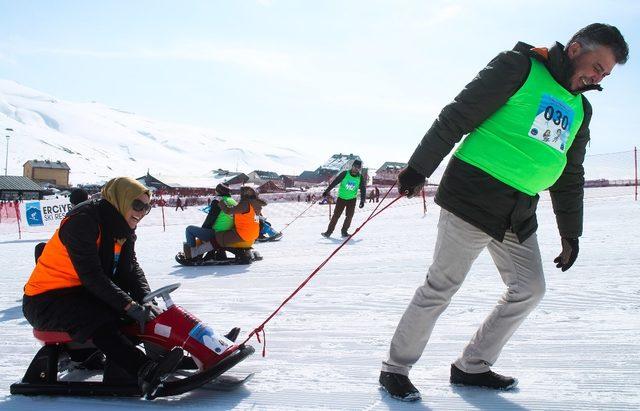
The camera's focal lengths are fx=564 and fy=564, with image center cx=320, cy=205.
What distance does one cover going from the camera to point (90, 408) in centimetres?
258

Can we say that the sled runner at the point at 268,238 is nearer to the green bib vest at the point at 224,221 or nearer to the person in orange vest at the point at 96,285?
the green bib vest at the point at 224,221

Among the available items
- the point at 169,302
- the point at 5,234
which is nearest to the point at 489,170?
the point at 169,302

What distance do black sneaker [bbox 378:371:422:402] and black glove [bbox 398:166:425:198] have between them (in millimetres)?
848

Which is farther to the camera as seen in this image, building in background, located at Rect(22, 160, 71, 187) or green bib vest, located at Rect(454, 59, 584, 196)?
building in background, located at Rect(22, 160, 71, 187)

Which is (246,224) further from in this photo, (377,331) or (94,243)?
(94,243)

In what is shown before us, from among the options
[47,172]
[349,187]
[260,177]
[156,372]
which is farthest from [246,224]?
[47,172]

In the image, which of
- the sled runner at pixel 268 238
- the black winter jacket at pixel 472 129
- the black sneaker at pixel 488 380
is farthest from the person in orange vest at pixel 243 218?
the black winter jacket at pixel 472 129

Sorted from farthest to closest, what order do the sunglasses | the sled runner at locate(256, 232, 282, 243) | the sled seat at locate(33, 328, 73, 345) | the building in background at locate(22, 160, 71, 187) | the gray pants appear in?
the building in background at locate(22, 160, 71, 187), the sled runner at locate(256, 232, 282, 243), the sunglasses, the sled seat at locate(33, 328, 73, 345), the gray pants

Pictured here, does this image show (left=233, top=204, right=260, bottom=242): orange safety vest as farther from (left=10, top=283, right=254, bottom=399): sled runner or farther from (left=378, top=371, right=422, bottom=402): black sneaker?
(left=378, top=371, right=422, bottom=402): black sneaker

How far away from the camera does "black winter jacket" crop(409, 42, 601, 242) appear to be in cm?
237

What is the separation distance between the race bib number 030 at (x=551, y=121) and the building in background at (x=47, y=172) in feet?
287

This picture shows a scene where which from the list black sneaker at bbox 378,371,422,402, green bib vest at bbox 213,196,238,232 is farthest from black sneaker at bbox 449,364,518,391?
green bib vest at bbox 213,196,238,232

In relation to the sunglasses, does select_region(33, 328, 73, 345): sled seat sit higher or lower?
lower

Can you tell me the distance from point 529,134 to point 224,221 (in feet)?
19.8
